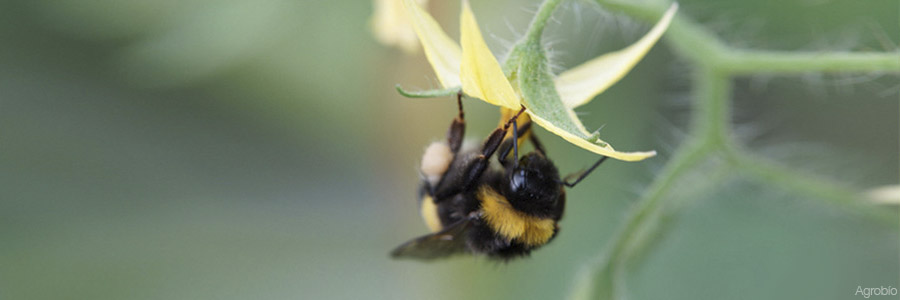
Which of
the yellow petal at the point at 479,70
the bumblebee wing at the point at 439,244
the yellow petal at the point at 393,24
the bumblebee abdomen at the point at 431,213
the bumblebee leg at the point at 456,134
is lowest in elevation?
the bumblebee wing at the point at 439,244

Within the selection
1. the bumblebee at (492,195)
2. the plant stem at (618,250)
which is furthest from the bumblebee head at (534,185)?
the plant stem at (618,250)

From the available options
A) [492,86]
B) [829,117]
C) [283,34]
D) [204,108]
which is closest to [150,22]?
[283,34]

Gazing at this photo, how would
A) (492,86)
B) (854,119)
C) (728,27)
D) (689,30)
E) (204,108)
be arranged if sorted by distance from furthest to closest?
1. (204,108)
2. (854,119)
3. (728,27)
4. (689,30)
5. (492,86)

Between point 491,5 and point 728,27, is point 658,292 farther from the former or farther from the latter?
point 491,5

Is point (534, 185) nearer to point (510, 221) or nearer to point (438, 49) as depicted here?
point (510, 221)

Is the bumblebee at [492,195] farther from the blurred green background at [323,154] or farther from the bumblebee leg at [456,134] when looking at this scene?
the blurred green background at [323,154]
